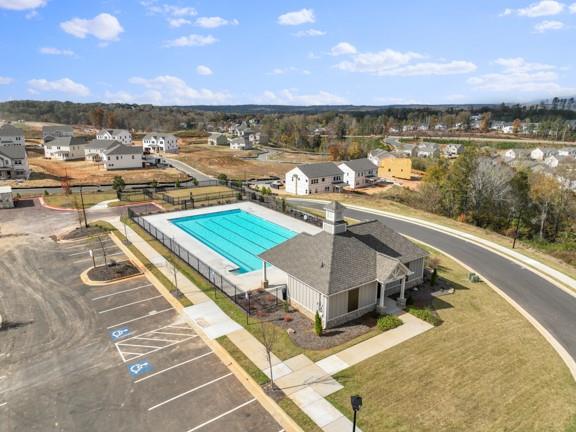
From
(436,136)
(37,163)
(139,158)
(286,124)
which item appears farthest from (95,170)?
(436,136)

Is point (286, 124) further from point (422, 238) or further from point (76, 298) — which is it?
point (76, 298)

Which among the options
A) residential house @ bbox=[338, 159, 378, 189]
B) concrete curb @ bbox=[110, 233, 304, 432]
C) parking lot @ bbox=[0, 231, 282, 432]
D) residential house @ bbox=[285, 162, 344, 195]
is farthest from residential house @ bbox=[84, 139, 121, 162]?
concrete curb @ bbox=[110, 233, 304, 432]

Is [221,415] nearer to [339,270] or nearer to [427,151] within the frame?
[339,270]

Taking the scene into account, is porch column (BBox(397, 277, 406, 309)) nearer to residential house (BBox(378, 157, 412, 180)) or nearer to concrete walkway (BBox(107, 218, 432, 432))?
concrete walkway (BBox(107, 218, 432, 432))

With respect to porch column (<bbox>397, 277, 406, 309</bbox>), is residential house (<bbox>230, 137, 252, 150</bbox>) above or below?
above

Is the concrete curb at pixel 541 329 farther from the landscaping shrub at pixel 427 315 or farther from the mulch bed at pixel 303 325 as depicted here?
the mulch bed at pixel 303 325


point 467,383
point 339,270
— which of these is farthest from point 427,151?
point 467,383
